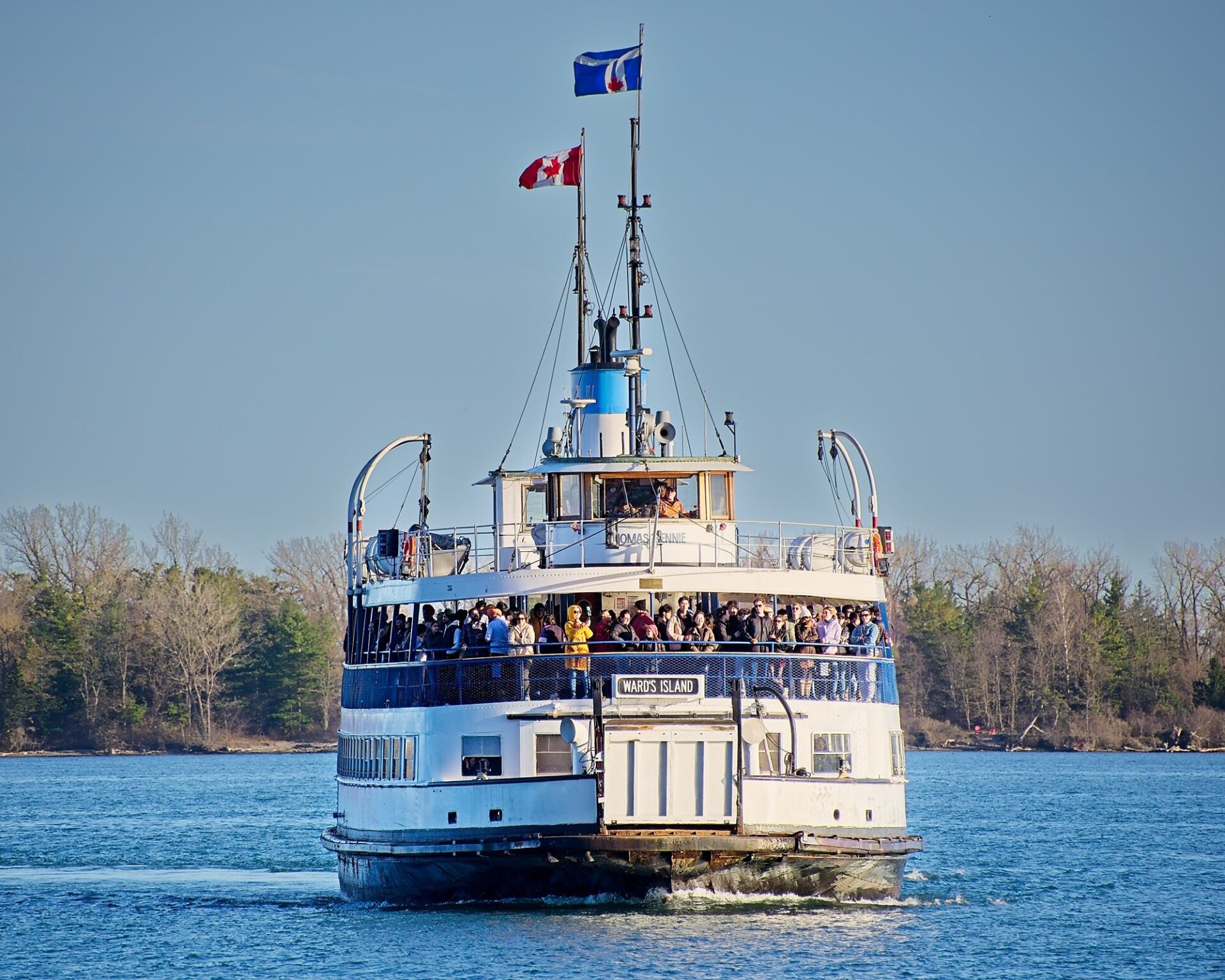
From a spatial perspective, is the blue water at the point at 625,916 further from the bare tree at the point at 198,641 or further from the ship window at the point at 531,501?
the bare tree at the point at 198,641

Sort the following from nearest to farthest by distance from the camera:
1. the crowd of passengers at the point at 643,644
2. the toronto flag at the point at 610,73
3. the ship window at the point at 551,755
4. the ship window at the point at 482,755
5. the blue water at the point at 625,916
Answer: the blue water at the point at 625,916
the ship window at the point at 551,755
the crowd of passengers at the point at 643,644
the ship window at the point at 482,755
the toronto flag at the point at 610,73

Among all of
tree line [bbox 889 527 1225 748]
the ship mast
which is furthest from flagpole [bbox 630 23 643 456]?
tree line [bbox 889 527 1225 748]

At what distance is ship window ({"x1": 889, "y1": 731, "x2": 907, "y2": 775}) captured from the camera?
107 feet

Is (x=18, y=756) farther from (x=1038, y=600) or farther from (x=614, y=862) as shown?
(x=614, y=862)

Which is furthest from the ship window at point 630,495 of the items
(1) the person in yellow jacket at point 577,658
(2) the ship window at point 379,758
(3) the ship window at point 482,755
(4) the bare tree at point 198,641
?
(4) the bare tree at point 198,641

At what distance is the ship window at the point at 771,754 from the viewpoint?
30.7 meters

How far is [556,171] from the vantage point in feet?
126

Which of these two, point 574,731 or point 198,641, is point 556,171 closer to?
point 574,731

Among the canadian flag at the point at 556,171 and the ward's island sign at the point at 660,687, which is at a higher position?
the canadian flag at the point at 556,171

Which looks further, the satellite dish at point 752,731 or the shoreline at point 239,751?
the shoreline at point 239,751

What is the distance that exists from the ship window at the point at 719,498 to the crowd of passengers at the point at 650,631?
2622 millimetres

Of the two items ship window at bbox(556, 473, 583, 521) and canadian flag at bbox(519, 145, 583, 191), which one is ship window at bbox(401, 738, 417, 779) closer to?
ship window at bbox(556, 473, 583, 521)

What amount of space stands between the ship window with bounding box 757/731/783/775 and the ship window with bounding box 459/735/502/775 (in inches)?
159

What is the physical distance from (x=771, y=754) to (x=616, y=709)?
8.88ft
